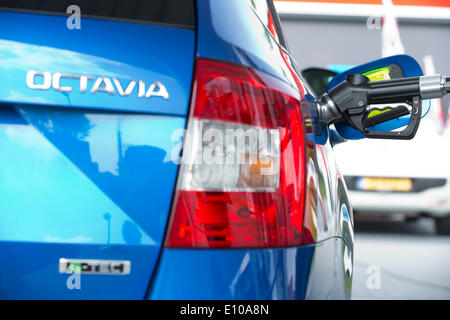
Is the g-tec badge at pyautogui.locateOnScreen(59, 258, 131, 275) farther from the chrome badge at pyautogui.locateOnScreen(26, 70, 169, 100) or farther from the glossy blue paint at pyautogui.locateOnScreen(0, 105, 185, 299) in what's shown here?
the chrome badge at pyautogui.locateOnScreen(26, 70, 169, 100)

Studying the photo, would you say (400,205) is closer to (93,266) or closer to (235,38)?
(235,38)

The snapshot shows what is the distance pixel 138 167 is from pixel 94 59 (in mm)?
236

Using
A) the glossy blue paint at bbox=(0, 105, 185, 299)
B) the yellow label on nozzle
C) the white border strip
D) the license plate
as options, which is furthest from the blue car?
the white border strip

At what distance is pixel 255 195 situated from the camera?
1.36 metres

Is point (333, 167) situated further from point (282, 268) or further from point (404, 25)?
point (404, 25)

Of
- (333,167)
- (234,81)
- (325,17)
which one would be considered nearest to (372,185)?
(333,167)

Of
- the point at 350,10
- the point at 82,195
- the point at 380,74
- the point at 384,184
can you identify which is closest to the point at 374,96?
the point at 380,74

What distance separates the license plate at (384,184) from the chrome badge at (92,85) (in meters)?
7.22

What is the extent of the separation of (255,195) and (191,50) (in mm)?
328

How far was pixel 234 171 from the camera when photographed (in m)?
1.36

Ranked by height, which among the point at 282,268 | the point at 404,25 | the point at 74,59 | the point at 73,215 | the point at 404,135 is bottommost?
the point at 282,268

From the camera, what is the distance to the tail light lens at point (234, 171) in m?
1.34

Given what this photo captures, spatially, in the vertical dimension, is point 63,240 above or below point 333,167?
below

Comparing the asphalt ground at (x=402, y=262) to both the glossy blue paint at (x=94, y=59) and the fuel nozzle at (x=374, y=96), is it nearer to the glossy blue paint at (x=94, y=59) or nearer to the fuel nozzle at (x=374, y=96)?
the fuel nozzle at (x=374, y=96)
